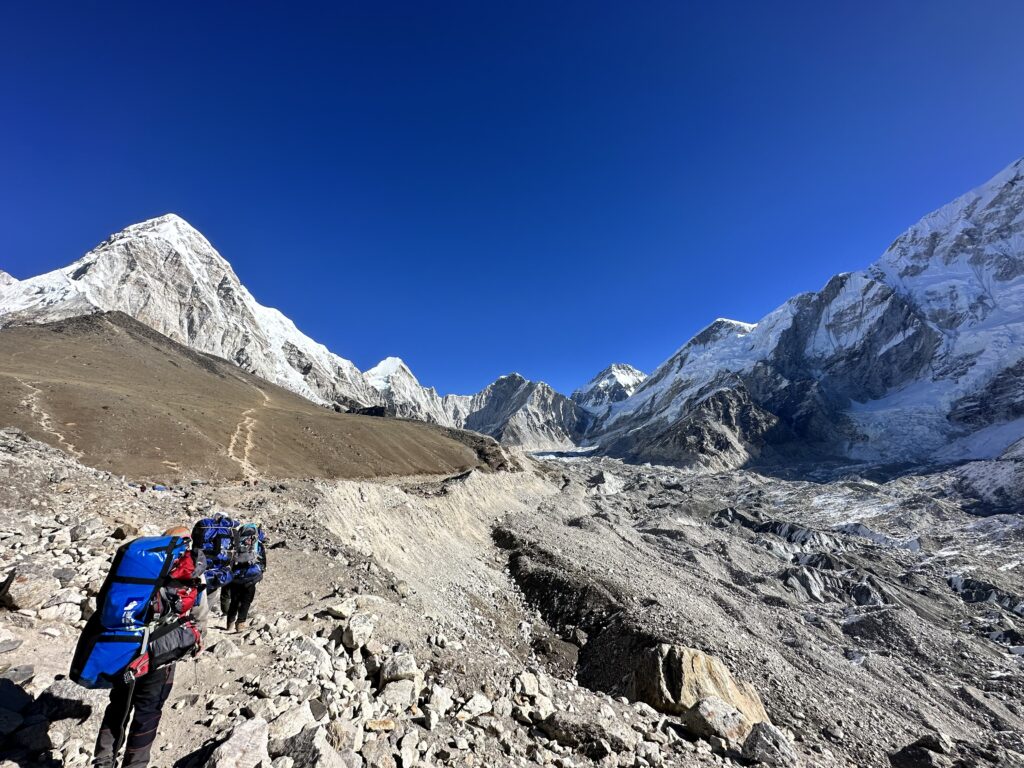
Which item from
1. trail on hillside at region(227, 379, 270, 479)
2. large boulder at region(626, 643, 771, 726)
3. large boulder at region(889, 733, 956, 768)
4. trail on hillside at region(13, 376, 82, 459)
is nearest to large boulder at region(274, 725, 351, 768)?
large boulder at region(626, 643, 771, 726)

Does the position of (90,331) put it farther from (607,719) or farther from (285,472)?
(607,719)

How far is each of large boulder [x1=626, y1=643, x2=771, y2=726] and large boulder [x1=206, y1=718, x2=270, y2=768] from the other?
10.1m

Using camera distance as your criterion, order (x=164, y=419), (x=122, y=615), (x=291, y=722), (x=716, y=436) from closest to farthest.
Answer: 1. (x=122, y=615)
2. (x=291, y=722)
3. (x=164, y=419)
4. (x=716, y=436)

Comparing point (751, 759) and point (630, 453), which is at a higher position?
point (630, 453)

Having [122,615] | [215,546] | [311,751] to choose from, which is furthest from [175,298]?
[311,751]

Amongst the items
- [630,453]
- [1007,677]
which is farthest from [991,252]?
[1007,677]

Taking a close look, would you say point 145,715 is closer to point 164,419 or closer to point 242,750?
point 242,750

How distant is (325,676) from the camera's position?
700 centimetres

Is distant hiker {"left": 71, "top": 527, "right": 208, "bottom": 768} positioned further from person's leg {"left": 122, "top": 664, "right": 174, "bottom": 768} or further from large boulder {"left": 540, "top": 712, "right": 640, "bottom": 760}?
large boulder {"left": 540, "top": 712, "right": 640, "bottom": 760}

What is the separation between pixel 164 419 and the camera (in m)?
50.5

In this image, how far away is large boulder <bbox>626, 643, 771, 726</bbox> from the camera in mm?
11617

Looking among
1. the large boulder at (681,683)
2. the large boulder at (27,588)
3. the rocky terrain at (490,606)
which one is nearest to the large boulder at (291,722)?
the rocky terrain at (490,606)

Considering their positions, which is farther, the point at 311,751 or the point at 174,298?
the point at 174,298

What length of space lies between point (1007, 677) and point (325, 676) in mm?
32317
